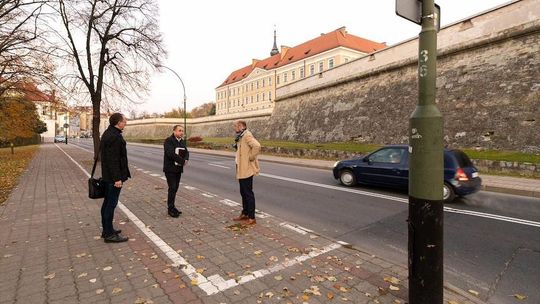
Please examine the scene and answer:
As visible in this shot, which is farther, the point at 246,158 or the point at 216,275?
the point at 246,158

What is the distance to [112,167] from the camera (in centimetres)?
471

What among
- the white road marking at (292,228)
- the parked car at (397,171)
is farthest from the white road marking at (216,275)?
the parked car at (397,171)

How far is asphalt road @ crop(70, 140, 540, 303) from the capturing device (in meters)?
3.88

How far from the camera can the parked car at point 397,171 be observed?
8008mm

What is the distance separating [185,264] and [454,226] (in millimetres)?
5063

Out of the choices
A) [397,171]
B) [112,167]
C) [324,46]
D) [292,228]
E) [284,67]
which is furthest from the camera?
[284,67]

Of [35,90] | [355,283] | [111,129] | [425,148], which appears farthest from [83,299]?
[35,90]

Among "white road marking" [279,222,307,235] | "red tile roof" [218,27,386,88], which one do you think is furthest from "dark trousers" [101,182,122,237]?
"red tile roof" [218,27,386,88]

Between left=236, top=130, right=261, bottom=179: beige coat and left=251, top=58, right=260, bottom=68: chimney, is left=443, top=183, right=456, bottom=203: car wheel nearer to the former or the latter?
left=236, top=130, right=261, bottom=179: beige coat

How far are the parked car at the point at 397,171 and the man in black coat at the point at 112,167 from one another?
6.81 metres

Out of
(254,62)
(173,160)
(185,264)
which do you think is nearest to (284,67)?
(254,62)

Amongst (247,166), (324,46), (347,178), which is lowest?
(347,178)

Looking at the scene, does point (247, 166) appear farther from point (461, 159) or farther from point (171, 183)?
point (461, 159)

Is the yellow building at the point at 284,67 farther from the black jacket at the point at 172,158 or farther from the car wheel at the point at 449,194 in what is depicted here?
the black jacket at the point at 172,158
